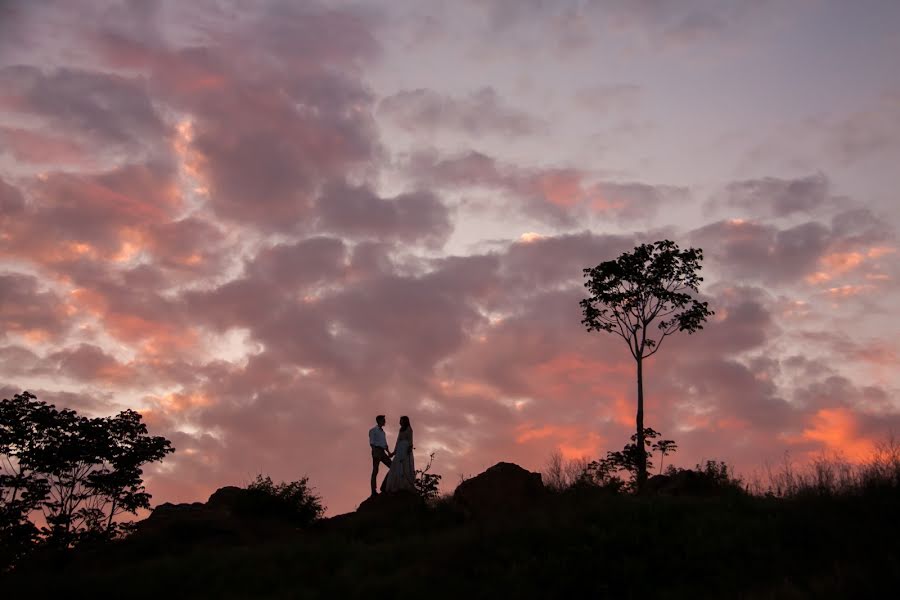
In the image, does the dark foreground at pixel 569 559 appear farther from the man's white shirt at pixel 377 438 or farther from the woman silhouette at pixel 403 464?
the man's white shirt at pixel 377 438

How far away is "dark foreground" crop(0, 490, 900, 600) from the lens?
52.5 ft

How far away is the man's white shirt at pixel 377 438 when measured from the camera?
84.8 feet

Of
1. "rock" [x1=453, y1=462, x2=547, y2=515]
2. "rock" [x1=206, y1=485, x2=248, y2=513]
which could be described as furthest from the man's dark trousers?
"rock" [x1=206, y1=485, x2=248, y2=513]

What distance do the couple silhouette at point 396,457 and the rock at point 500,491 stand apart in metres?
1.75

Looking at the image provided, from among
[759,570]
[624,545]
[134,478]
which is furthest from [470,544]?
[134,478]

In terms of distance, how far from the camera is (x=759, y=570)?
53.1 feet

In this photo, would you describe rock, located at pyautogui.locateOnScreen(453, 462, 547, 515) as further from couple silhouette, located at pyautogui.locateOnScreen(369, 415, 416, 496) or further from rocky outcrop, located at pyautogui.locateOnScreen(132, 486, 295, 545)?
rocky outcrop, located at pyautogui.locateOnScreen(132, 486, 295, 545)

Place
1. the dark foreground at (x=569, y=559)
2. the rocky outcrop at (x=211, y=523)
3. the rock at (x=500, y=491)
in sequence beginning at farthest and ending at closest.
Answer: the rock at (x=500, y=491)
the rocky outcrop at (x=211, y=523)
the dark foreground at (x=569, y=559)

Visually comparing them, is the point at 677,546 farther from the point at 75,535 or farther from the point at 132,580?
the point at 75,535

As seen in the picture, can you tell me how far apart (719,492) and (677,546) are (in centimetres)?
706

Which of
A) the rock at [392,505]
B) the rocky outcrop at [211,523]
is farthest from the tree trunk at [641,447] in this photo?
the rocky outcrop at [211,523]

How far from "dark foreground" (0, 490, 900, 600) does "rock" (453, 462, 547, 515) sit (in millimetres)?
1083

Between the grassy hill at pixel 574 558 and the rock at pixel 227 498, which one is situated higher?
the rock at pixel 227 498

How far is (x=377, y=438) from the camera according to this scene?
2589cm
